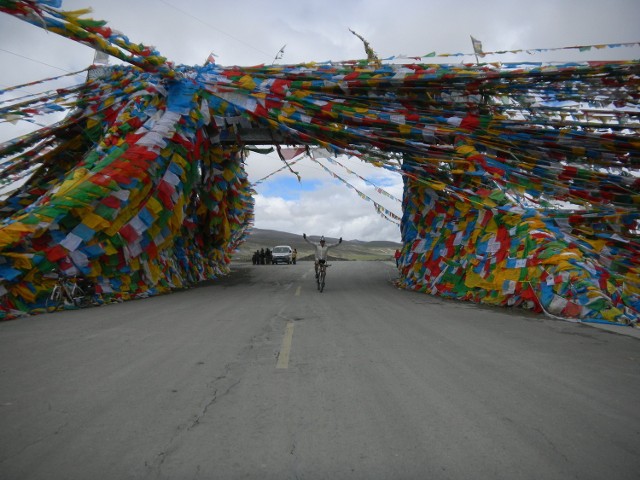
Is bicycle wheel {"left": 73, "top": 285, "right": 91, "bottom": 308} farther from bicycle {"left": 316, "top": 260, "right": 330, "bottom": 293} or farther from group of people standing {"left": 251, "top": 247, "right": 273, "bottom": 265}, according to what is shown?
group of people standing {"left": 251, "top": 247, "right": 273, "bottom": 265}

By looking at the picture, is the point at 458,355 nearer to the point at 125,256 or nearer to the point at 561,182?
the point at 561,182

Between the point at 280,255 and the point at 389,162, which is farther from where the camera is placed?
the point at 280,255

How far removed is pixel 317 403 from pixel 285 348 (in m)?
2.22

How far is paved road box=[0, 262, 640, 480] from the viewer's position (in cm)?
288

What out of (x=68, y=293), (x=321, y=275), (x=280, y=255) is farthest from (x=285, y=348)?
(x=280, y=255)

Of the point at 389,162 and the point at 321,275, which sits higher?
the point at 389,162

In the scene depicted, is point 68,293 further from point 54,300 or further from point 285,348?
point 285,348

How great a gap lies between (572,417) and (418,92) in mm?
11428

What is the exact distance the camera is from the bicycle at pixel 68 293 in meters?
9.98

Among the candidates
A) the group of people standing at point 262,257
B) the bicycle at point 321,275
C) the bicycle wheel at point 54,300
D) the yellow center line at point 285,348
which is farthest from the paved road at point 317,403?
the group of people standing at point 262,257

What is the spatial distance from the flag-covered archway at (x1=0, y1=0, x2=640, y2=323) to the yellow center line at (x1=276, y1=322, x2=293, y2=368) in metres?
6.15

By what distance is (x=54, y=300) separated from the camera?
10023 millimetres

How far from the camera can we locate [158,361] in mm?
5340

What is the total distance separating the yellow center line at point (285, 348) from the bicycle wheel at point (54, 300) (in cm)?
611
